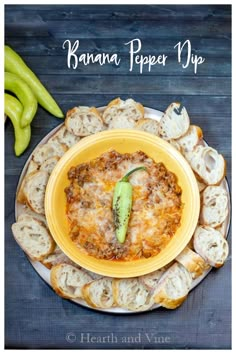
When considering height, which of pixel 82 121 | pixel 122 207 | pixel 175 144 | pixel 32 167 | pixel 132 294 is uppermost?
pixel 82 121

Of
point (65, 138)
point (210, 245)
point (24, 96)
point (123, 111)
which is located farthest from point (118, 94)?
point (210, 245)

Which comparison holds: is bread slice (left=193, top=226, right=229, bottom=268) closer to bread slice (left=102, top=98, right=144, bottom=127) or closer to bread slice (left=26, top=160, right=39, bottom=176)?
bread slice (left=102, top=98, right=144, bottom=127)

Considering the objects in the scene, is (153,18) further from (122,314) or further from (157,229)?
(122,314)

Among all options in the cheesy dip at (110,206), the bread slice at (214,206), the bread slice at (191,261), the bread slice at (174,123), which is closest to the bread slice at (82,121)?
the cheesy dip at (110,206)

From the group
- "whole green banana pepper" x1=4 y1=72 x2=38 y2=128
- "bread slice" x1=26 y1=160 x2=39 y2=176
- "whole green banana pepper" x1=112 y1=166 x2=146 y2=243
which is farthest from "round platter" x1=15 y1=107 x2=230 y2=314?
"whole green banana pepper" x1=112 y1=166 x2=146 y2=243

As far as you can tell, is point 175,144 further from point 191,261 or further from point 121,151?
point 191,261
